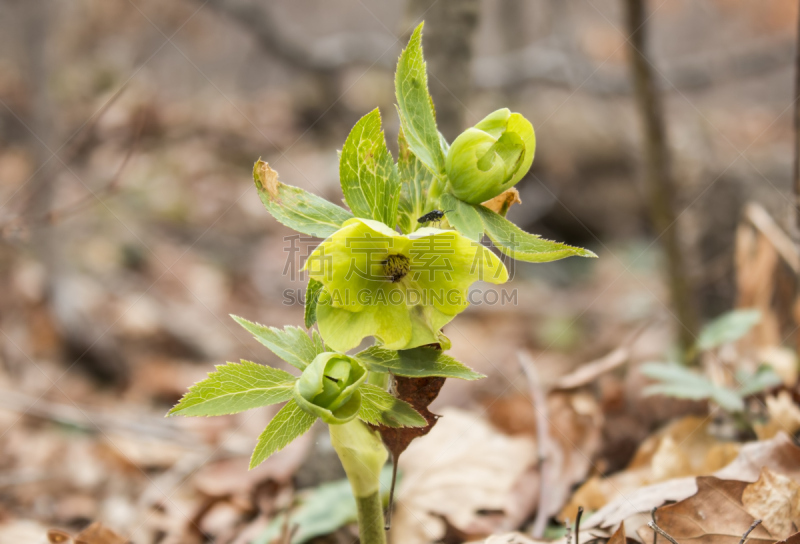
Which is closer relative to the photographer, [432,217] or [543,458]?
[432,217]

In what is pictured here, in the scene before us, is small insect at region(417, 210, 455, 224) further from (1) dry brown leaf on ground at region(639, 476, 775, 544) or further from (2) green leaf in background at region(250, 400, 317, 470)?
(1) dry brown leaf on ground at region(639, 476, 775, 544)

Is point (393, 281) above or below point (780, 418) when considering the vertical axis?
above

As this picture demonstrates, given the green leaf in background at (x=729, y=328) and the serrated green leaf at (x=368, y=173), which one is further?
the green leaf in background at (x=729, y=328)

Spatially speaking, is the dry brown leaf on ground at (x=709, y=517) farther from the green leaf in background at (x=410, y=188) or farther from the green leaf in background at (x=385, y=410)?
the green leaf in background at (x=410, y=188)

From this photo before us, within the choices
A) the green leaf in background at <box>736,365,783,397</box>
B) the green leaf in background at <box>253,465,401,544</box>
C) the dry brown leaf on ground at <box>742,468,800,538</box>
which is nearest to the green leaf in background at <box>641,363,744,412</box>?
the green leaf in background at <box>736,365,783,397</box>

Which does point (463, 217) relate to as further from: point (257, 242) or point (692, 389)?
point (257, 242)

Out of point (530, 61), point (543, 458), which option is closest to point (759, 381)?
point (543, 458)

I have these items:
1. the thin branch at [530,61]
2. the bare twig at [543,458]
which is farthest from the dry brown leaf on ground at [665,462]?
the thin branch at [530,61]
